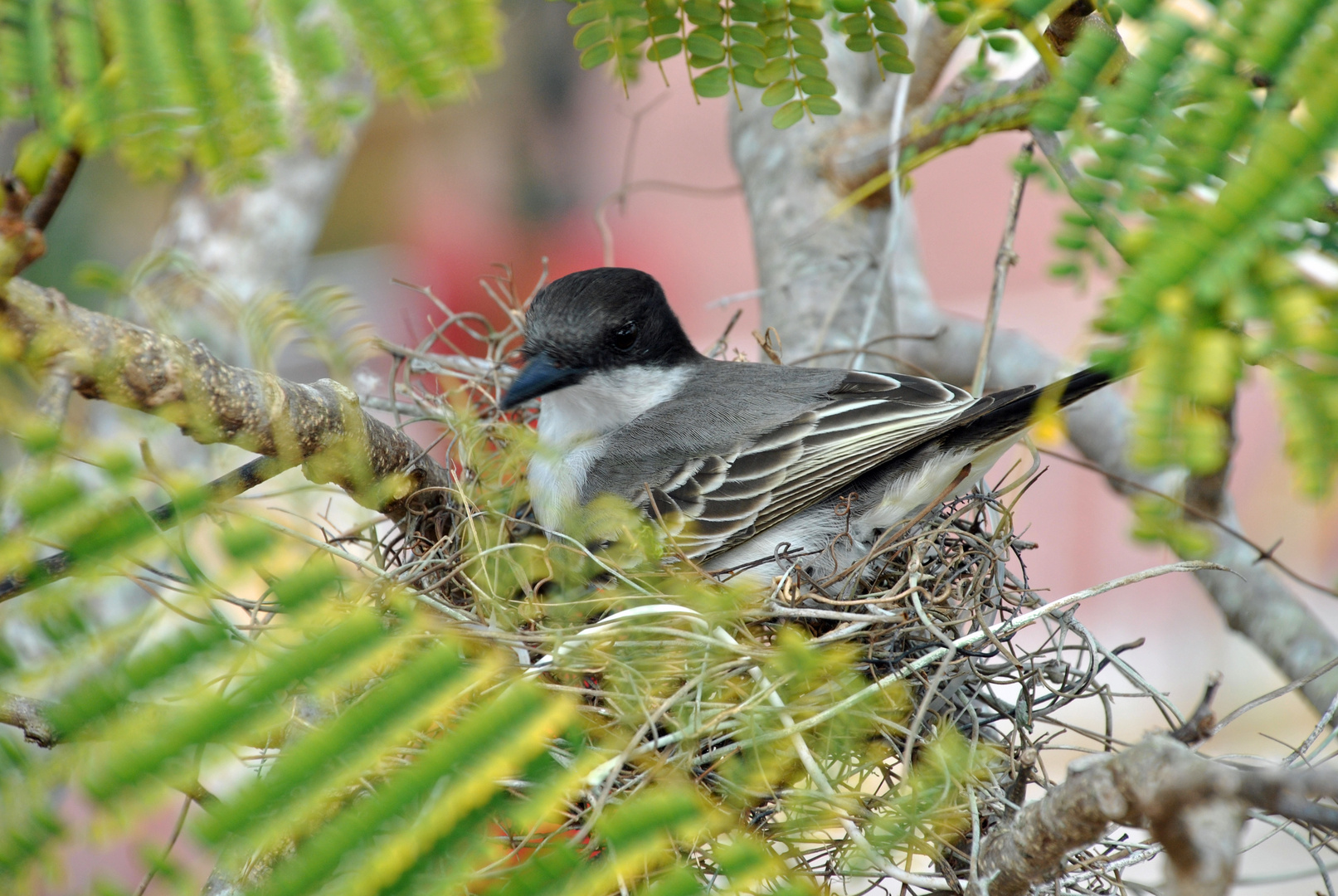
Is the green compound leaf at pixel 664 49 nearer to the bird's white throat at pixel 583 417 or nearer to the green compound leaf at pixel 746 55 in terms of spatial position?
the green compound leaf at pixel 746 55

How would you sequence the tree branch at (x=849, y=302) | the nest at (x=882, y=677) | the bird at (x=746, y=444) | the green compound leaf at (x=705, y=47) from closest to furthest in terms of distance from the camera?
the nest at (x=882, y=677)
the green compound leaf at (x=705, y=47)
the bird at (x=746, y=444)
the tree branch at (x=849, y=302)

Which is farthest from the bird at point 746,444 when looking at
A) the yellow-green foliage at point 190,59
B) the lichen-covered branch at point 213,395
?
the yellow-green foliage at point 190,59

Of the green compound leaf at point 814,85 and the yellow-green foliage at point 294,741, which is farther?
the green compound leaf at point 814,85

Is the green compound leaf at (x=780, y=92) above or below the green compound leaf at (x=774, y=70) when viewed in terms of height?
below

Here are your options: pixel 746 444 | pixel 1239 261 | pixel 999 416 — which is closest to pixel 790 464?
pixel 746 444

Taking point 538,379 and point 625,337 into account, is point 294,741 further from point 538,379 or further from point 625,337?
point 625,337

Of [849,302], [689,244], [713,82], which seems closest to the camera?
[713,82]

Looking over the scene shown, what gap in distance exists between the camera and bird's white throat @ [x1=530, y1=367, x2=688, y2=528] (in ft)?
9.73

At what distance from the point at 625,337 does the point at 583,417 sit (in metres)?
0.28

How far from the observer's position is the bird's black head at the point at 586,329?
9.50ft

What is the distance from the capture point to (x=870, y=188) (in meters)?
3.06

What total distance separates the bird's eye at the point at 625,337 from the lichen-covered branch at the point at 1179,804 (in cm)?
191

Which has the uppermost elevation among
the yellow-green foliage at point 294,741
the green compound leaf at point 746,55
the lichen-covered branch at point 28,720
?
the green compound leaf at point 746,55

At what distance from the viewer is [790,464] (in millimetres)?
2803
